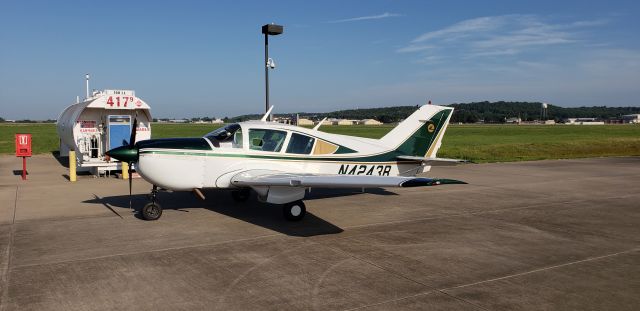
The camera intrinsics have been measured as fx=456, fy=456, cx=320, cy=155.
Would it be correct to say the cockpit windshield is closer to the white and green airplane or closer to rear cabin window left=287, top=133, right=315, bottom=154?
the white and green airplane

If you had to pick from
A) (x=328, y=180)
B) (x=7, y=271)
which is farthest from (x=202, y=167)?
(x=7, y=271)

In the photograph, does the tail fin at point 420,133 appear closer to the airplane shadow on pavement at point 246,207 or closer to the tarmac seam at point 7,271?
the airplane shadow on pavement at point 246,207

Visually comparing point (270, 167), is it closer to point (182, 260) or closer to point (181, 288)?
point (182, 260)

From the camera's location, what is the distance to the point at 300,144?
36.0 feet

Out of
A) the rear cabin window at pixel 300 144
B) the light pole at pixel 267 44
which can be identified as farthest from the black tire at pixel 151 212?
the light pole at pixel 267 44

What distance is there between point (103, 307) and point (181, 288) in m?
0.95

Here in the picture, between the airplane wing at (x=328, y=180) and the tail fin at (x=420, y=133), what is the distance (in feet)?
12.8

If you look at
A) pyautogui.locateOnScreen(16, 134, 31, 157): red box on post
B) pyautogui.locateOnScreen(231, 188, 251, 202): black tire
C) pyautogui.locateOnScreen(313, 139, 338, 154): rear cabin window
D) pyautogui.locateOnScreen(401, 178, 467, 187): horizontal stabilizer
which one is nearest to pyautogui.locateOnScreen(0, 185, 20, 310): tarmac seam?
pyautogui.locateOnScreen(231, 188, 251, 202): black tire

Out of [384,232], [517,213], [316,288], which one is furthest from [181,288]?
[517,213]

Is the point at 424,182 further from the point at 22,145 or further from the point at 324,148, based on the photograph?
the point at 22,145

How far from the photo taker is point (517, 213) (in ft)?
36.2

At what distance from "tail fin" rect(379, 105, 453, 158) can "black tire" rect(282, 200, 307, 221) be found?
3646 mm

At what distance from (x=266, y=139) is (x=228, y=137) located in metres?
0.89

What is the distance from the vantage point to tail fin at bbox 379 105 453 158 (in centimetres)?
1256
